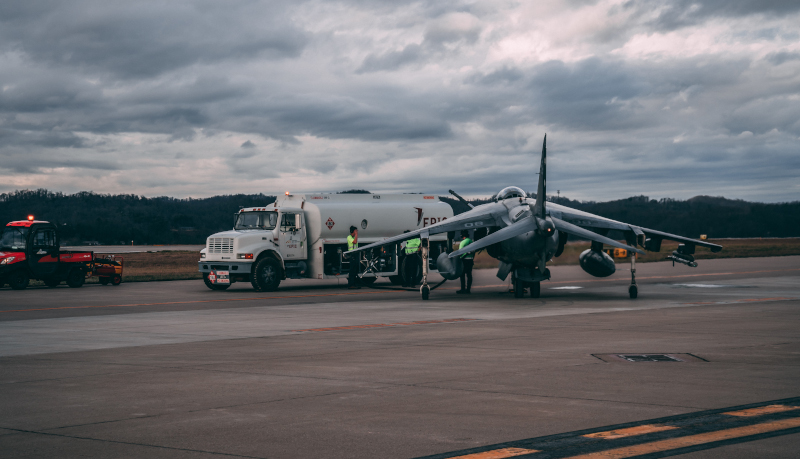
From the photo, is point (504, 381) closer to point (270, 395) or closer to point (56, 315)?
point (270, 395)

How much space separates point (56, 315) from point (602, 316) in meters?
13.5

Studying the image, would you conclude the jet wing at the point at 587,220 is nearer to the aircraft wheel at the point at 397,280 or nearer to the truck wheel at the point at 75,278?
the aircraft wheel at the point at 397,280

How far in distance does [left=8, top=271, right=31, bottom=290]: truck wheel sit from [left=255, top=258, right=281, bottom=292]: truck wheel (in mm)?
9350

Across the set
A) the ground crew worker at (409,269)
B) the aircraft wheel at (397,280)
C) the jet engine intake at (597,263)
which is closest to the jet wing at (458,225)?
the jet engine intake at (597,263)

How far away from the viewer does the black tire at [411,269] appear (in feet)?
102

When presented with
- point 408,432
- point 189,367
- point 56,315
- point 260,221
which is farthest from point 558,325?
point 260,221

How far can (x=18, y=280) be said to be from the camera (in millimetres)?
28891

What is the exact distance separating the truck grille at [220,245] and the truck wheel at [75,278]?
6529mm

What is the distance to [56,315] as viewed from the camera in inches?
736

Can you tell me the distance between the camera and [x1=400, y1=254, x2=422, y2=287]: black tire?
31156 millimetres

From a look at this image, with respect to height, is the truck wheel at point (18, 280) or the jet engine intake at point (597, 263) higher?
the jet engine intake at point (597, 263)

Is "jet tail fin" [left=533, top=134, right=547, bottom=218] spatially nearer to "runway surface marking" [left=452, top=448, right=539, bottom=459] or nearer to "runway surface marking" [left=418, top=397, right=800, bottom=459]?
"runway surface marking" [left=418, top=397, right=800, bottom=459]

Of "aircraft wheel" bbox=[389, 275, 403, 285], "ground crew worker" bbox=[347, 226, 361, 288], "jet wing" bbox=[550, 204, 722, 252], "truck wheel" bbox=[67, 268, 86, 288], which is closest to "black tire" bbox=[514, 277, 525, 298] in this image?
"jet wing" bbox=[550, 204, 722, 252]

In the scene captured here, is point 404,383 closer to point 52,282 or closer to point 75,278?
point 75,278
